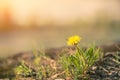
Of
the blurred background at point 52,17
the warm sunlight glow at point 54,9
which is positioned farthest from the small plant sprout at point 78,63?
the warm sunlight glow at point 54,9

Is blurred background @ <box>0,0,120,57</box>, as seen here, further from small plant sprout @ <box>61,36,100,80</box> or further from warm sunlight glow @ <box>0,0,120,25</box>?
small plant sprout @ <box>61,36,100,80</box>

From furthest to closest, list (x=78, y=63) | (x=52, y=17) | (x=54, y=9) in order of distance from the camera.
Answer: (x=54, y=9) → (x=52, y=17) → (x=78, y=63)

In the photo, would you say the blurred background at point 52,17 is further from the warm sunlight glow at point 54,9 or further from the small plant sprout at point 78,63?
the small plant sprout at point 78,63

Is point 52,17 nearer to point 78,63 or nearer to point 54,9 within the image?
point 54,9

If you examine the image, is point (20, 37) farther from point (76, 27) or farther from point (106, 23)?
point (106, 23)

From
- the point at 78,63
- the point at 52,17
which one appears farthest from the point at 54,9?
the point at 78,63

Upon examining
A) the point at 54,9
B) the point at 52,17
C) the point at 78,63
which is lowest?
the point at 78,63

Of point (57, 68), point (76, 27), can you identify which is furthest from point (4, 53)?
point (57, 68)

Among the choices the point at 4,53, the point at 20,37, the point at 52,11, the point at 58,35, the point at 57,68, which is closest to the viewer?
the point at 57,68

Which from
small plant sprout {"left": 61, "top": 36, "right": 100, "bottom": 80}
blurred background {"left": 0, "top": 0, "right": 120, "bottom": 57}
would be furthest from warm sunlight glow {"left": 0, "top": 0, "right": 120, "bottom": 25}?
small plant sprout {"left": 61, "top": 36, "right": 100, "bottom": 80}

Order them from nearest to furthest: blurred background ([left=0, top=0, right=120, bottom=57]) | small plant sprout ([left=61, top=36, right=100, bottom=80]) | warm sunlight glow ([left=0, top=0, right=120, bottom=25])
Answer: small plant sprout ([left=61, top=36, right=100, bottom=80]) < blurred background ([left=0, top=0, right=120, bottom=57]) < warm sunlight glow ([left=0, top=0, right=120, bottom=25])

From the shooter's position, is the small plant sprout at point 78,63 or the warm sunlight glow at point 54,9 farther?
the warm sunlight glow at point 54,9
